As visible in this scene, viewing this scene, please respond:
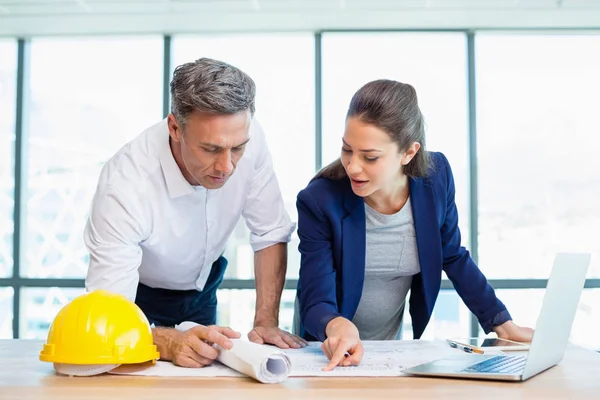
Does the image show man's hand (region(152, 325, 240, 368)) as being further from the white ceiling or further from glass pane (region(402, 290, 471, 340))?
glass pane (region(402, 290, 471, 340))

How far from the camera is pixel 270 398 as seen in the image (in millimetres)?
1122

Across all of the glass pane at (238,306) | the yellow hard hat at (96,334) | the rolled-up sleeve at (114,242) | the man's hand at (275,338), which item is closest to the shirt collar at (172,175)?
the rolled-up sleeve at (114,242)

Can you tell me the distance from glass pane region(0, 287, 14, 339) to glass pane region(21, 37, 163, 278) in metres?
0.23

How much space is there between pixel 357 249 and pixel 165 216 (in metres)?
0.52

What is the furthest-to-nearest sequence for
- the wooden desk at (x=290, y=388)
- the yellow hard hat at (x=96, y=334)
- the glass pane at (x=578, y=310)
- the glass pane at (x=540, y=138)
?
the glass pane at (x=540, y=138) → the glass pane at (x=578, y=310) → the yellow hard hat at (x=96, y=334) → the wooden desk at (x=290, y=388)

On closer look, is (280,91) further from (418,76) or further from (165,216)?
(165,216)

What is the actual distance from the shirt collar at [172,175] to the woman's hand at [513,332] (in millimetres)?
898

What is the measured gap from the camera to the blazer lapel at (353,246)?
5.74ft

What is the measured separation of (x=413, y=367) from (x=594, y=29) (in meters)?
4.41

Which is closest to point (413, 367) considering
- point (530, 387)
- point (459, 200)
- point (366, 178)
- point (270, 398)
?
point (530, 387)

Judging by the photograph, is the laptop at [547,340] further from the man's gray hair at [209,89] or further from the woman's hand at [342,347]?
the man's gray hair at [209,89]

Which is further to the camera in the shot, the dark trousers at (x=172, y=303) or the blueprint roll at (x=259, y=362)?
the dark trousers at (x=172, y=303)

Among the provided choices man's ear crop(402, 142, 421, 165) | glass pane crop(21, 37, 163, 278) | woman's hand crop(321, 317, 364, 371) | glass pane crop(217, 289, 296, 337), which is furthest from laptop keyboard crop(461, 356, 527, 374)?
glass pane crop(21, 37, 163, 278)

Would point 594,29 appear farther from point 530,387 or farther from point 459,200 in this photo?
point 530,387
